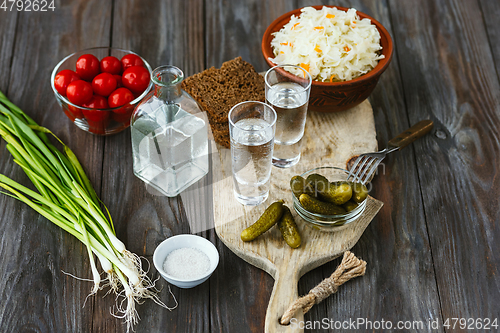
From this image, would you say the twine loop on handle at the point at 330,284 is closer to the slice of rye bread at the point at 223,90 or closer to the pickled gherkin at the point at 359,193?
the pickled gherkin at the point at 359,193

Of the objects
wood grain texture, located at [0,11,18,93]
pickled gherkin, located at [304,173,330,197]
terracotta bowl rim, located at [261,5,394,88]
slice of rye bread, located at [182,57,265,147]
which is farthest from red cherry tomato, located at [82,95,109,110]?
pickled gherkin, located at [304,173,330,197]

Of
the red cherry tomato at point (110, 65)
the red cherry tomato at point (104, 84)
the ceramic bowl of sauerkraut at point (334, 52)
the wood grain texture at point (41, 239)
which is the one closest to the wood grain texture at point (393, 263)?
the ceramic bowl of sauerkraut at point (334, 52)

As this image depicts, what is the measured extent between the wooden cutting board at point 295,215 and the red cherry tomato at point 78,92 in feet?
2.24

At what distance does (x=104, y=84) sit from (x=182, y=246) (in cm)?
92

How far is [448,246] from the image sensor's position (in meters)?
2.15

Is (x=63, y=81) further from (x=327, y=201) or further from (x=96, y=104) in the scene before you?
(x=327, y=201)

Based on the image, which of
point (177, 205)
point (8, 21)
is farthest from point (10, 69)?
point (177, 205)

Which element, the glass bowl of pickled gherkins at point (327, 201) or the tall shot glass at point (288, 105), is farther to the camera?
the tall shot glass at point (288, 105)

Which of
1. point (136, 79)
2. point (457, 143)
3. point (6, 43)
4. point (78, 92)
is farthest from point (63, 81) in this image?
point (457, 143)

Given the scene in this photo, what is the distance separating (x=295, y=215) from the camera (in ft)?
7.03

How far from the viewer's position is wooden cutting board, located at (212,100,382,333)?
1.93 meters

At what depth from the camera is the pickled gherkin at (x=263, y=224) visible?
200cm

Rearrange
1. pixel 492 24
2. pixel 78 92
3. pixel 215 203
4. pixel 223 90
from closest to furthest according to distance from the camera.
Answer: pixel 215 203 < pixel 78 92 < pixel 223 90 < pixel 492 24

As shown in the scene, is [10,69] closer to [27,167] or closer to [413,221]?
[27,167]
